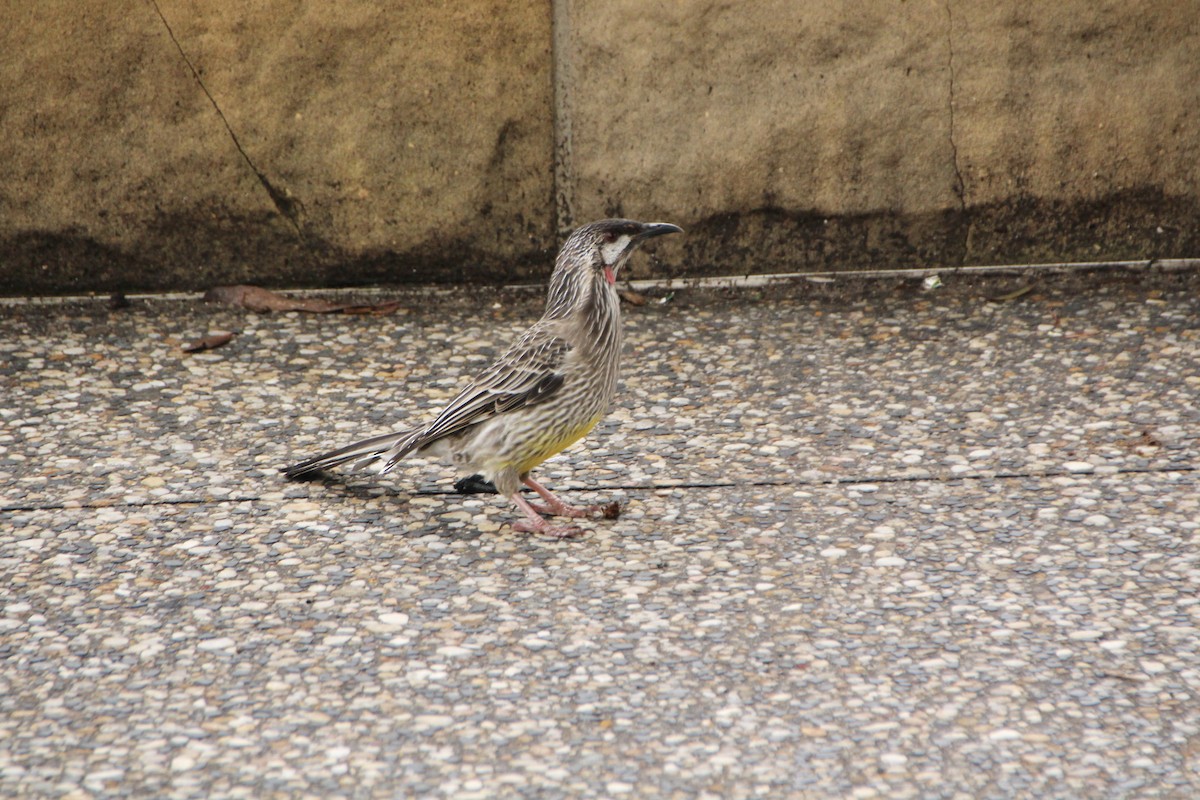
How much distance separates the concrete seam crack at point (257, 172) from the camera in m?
6.32

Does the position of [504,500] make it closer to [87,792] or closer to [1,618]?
[1,618]

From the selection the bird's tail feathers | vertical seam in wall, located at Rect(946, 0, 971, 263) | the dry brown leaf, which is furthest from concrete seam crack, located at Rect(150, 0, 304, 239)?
vertical seam in wall, located at Rect(946, 0, 971, 263)

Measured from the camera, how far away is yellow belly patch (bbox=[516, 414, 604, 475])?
4.77 metres

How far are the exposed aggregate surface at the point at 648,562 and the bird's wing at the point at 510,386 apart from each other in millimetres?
325

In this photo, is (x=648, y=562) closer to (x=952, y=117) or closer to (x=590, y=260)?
(x=590, y=260)

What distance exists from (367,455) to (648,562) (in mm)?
1114

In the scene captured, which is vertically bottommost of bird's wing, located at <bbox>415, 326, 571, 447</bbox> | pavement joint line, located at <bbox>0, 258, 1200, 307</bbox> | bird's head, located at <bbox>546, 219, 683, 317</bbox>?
bird's wing, located at <bbox>415, 326, 571, 447</bbox>

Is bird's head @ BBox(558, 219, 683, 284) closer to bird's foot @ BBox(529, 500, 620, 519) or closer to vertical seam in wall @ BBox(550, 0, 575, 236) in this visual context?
bird's foot @ BBox(529, 500, 620, 519)

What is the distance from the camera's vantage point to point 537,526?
471 centimetres

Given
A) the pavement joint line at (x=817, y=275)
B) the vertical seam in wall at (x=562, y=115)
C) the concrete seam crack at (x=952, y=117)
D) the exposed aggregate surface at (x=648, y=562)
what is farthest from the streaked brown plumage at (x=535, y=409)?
the concrete seam crack at (x=952, y=117)

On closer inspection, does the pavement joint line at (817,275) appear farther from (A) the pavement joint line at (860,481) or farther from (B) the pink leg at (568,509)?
(B) the pink leg at (568,509)

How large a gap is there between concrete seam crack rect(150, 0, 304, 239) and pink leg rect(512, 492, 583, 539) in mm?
2459

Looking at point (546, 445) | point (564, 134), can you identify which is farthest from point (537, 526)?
point (564, 134)

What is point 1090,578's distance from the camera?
4312 millimetres
